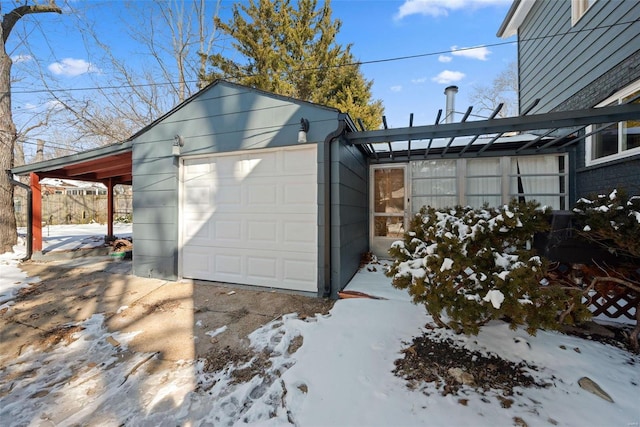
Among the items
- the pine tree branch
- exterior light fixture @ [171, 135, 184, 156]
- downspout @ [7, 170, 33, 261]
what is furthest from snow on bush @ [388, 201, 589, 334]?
the pine tree branch

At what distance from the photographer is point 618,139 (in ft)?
12.7

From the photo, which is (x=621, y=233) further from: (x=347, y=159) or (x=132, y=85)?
(x=132, y=85)

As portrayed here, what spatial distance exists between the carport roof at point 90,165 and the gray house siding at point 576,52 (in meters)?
8.05

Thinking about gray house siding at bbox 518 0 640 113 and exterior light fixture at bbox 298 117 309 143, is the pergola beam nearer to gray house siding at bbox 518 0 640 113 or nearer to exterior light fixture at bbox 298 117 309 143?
exterior light fixture at bbox 298 117 309 143

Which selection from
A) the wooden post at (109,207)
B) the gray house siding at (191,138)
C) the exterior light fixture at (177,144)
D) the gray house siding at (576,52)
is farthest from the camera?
the wooden post at (109,207)

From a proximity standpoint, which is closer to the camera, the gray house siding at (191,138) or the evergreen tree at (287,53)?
the gray house siding at (191,138)

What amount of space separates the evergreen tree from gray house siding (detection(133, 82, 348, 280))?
18.8 ft

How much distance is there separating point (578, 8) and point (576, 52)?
0.79 metres

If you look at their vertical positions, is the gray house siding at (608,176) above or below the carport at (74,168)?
below

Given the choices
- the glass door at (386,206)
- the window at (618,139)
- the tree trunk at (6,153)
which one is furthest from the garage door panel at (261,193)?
the tree trunk at (6,153)

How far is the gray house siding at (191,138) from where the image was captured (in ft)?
12.7

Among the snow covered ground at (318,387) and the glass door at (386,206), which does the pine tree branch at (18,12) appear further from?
the glass door at (386,206)

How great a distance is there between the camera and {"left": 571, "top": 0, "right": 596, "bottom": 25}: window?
4741 millimetres

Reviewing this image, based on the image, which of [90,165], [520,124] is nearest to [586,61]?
[520,124]
